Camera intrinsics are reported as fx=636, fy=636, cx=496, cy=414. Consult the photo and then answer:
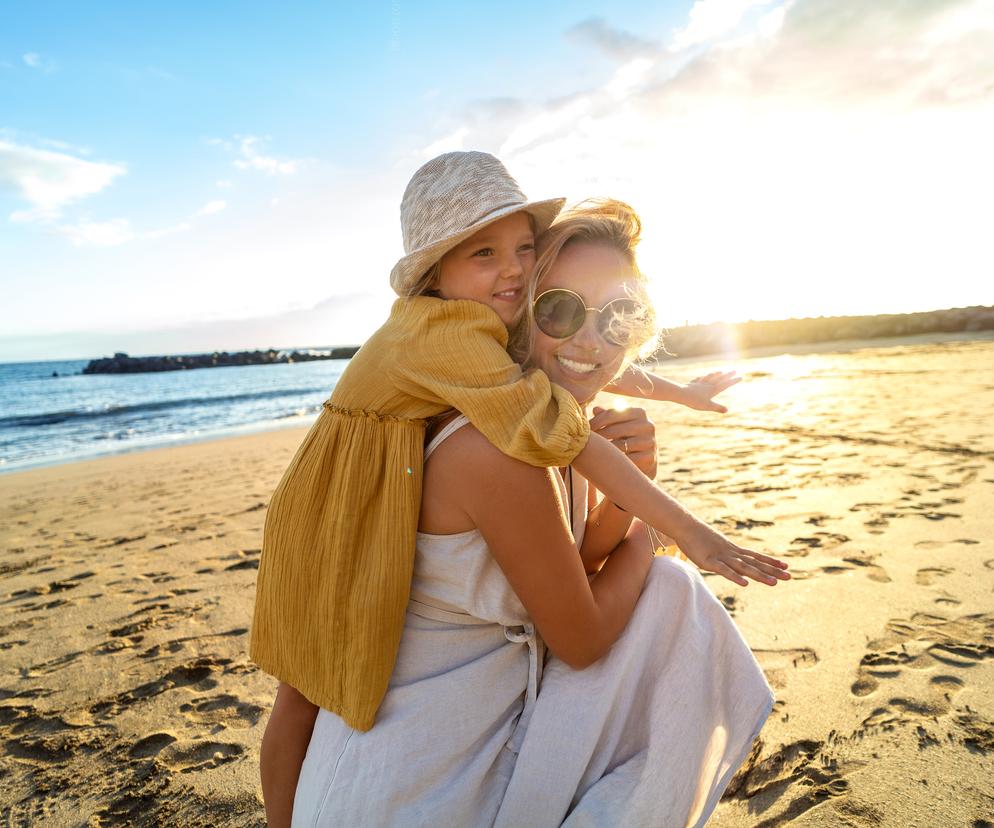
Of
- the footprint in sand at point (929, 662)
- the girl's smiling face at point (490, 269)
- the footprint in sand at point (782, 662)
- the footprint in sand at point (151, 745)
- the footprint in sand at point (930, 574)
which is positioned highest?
the girl's smiling face at point (490, 269)

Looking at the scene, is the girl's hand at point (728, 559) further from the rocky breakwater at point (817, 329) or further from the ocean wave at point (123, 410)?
the ocean wave at point (123, 410)

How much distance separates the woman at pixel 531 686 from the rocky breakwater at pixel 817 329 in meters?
18.2

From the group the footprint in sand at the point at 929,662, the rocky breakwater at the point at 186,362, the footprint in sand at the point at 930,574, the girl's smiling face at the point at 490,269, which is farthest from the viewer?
the rocky breakwater at the point at 186,362

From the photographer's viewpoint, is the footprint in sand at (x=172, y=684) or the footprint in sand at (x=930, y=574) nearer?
the footprint in sand at (x=172, y=684)

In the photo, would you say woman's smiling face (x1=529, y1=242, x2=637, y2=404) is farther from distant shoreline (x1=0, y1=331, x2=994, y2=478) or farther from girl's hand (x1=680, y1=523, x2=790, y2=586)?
distant shoreline (x1=0, y1=331, x2=994, y2=478)

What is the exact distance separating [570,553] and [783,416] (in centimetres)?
811

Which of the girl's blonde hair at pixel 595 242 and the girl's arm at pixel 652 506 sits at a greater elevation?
the girl's blonde hair at pixel 595 242

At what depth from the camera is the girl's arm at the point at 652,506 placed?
5.29 ft

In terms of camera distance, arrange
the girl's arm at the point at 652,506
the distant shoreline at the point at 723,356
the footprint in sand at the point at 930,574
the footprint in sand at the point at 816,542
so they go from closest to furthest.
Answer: the girl's arm at the point at 652,506 < the footprint in sand at the point at 930,574 < the footprint in sand at the point at 816,542 < the distant shoreline at the point at 723,356

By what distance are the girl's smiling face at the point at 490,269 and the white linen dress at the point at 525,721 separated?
0.60 m

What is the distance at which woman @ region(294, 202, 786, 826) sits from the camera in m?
1.47

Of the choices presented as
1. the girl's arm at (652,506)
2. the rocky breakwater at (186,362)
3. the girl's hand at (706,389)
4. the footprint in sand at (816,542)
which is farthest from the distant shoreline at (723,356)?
the rocky breakwater at (186,362)

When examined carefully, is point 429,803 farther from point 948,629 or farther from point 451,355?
point 948,629

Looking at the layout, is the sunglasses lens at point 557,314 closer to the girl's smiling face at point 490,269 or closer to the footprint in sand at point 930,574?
the girl's smiling face at point 490,269
